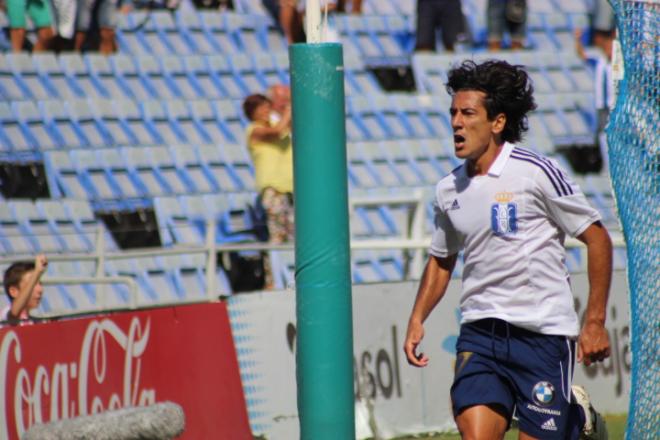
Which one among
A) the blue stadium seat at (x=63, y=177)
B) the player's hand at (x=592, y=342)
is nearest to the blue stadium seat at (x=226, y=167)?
the blue stadium seat at (x=63, y=177)

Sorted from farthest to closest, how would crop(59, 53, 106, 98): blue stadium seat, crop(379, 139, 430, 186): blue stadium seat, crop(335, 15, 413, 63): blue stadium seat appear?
crop(335, 15, 413, 63): blue stadium seat, crop(379, 139, 430, 186): blue stadium seat, crop(59, 53, 106, 98): blue stadium seat

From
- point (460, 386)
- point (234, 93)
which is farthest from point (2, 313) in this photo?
point (234, 93)

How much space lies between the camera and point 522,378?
16.3 ft

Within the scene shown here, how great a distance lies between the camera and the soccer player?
4.90 metres

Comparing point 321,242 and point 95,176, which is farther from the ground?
point 321,242

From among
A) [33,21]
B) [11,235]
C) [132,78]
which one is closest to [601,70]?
[132,78]

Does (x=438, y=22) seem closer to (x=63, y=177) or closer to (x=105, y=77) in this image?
(x=105, y=77)

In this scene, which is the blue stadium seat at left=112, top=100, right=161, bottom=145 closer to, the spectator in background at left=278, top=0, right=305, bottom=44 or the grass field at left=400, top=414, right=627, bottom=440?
the spectator in background at left=278, top=0, right=305, bottom=44

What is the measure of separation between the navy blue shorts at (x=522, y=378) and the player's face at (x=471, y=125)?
65 centimetres

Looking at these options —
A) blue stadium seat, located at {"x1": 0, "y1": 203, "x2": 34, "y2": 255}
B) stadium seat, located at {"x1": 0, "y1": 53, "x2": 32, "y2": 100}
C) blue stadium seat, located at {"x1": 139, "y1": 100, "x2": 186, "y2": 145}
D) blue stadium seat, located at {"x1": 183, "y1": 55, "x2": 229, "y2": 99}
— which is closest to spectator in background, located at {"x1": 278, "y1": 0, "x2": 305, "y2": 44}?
blue stadium seat, located at {"x1": 183, "y1": 55, "x2": 229, "y2": 99}

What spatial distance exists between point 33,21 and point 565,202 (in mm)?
9400

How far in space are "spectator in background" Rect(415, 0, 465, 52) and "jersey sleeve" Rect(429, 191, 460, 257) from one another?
10.6m

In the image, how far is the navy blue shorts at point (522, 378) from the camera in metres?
4.94

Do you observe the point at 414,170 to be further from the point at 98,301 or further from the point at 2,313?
the point at 2,313
